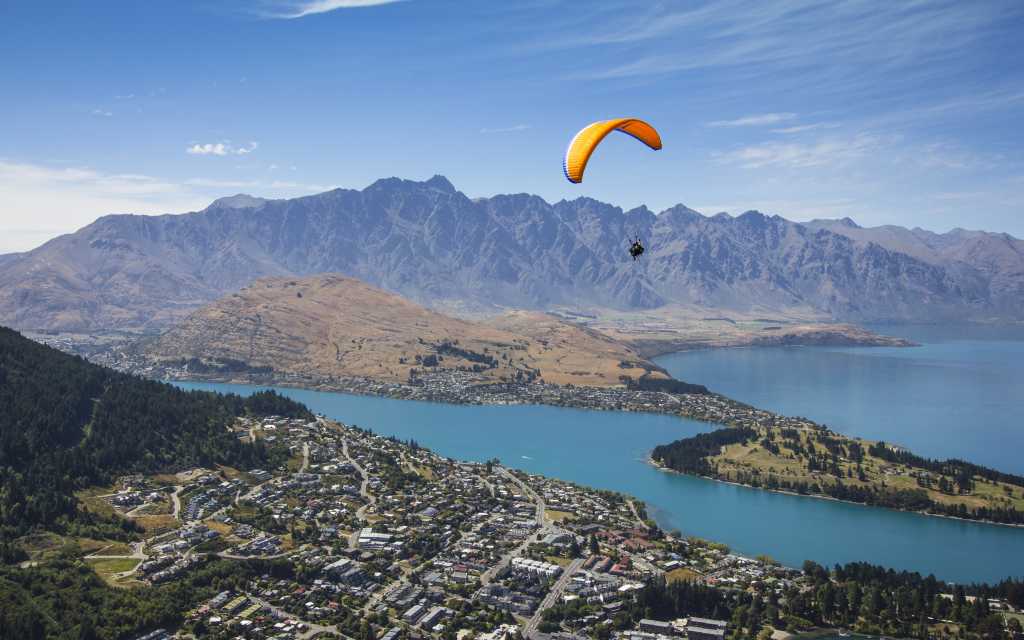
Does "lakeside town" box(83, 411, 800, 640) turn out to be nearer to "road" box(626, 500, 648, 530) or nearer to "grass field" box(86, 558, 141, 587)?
"road" box(626, 500, 648, 530)

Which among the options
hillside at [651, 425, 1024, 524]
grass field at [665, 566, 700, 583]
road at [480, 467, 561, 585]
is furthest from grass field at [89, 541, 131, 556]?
hillside at [651, 425, 1024, 524]

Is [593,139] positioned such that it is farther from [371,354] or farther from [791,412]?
[371,354]

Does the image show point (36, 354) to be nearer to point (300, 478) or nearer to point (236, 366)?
point (300, 478)

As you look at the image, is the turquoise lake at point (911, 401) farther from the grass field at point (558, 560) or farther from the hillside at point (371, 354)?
the grass field at point (558, 560)

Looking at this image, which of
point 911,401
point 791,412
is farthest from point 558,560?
point 911,401

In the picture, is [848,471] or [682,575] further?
[848,471]

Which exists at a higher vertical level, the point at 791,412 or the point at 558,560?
the point at 791,412

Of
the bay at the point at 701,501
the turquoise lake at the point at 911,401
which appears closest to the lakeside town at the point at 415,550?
the bay at the point at 701,501

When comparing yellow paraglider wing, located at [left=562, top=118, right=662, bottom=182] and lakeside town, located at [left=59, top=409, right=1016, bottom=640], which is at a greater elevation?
yellow paraglider wing, located at [left=562, top=118, right=662, bottom=182]
